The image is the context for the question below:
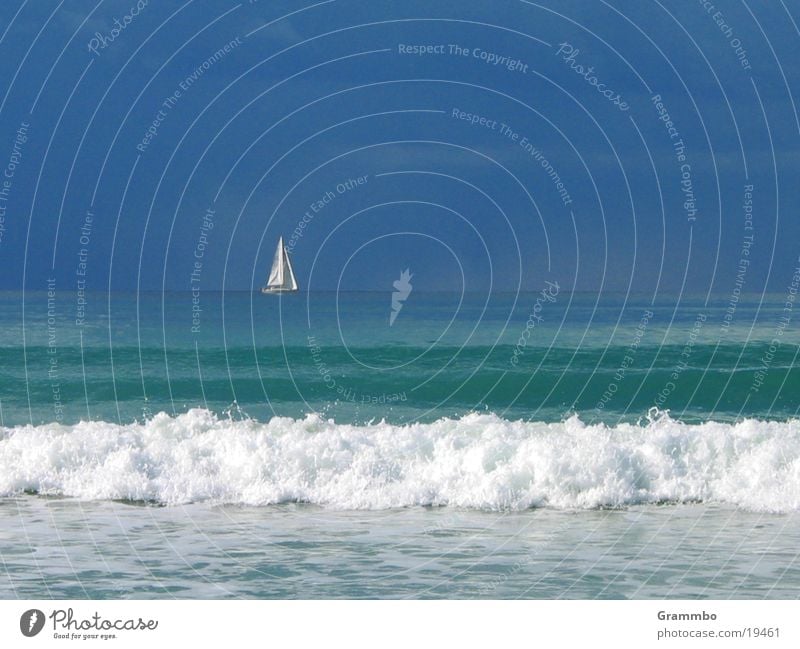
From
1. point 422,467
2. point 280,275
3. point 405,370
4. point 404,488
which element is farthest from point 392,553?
point 280,275

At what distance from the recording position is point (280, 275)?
5081cm

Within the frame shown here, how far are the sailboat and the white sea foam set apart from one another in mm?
29211

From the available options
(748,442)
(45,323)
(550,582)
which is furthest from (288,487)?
(45,323)

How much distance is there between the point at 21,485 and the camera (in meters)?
18.6

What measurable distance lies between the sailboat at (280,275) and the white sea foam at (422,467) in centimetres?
2921

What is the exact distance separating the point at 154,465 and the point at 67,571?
5.78 m

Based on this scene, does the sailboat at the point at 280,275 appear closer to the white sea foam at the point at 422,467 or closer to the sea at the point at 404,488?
the sea at the point at 404,488

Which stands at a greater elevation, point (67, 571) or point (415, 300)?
point (415, 300)

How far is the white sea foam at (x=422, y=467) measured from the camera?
17.6m

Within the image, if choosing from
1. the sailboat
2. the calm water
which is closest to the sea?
the calm water

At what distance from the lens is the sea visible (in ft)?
43.5

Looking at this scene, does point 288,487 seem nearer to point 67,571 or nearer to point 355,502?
point 355,502

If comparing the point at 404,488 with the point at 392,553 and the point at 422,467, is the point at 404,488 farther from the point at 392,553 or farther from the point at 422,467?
the point at 392,553

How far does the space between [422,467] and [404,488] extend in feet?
3.79
